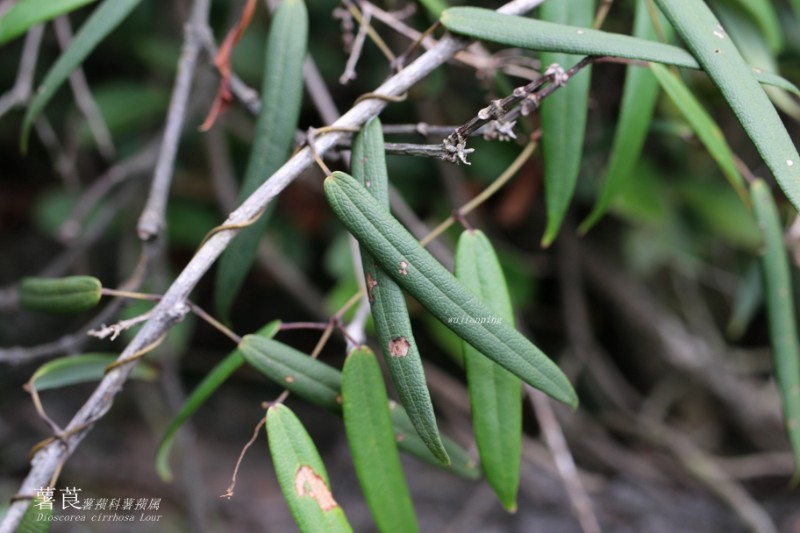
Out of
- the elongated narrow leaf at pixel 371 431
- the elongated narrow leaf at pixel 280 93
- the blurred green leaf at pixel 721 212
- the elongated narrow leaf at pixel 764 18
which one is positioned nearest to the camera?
the elongated narrow leaf at pixel 371 431

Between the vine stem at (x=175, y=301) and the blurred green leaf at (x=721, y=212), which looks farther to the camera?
the blurred green leaf at (x=721, y=212)

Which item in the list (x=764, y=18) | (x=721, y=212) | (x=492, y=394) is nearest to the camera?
(x=492, y=394)

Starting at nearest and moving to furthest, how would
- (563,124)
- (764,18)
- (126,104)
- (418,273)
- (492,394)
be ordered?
(418,273), (492,394), (563,124), (764,18), (126,104)

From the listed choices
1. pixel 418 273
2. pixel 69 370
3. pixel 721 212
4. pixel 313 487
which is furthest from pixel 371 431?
pixel 721 212

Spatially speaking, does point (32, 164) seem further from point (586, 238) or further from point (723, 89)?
point (723, 89)

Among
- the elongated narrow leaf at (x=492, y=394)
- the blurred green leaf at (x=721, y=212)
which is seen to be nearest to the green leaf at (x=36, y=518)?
the elongated narrow leaf at (x=492, y=394)

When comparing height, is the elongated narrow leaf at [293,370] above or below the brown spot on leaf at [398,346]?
above

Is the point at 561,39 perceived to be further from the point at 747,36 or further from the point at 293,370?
the point at 747,36

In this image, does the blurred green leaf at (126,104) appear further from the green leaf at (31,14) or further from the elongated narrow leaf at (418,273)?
the elongated narrow leaf at (418,273)
